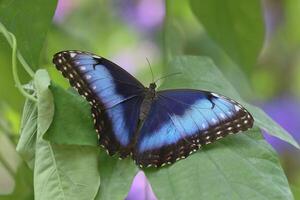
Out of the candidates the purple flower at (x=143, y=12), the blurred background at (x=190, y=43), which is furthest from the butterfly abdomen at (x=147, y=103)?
the purple flower at (x=143, y=12)

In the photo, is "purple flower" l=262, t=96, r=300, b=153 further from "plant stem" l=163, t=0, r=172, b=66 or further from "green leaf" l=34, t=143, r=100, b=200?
"green leaf" l=34, t=143, r=100, b=200

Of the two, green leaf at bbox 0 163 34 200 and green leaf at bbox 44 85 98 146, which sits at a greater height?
green leaf at bbox 44 85 98 146

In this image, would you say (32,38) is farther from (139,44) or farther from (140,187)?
(139,44)

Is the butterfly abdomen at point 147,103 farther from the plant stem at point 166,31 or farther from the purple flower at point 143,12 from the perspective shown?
the purple flower at point 143,12

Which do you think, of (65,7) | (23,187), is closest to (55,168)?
(23,187)

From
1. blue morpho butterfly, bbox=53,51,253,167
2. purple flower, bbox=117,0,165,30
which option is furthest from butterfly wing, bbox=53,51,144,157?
purple flower, bbox=117,0,165,30

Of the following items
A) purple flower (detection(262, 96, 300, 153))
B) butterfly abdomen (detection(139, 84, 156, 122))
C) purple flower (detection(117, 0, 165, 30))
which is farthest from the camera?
purple flower (detection(117, 0, 165, 30))
